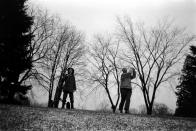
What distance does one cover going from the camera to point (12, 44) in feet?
72.8

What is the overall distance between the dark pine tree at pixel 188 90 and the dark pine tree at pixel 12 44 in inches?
758

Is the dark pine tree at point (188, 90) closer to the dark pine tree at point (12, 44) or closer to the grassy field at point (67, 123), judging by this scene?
the dark pine tree at point (12, 44)

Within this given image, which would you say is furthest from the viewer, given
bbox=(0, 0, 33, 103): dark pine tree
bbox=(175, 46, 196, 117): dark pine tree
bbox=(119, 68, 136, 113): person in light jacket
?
Result: bbox=(175, 46, 196, 117): dark pine tree

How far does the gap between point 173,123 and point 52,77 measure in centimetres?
2564

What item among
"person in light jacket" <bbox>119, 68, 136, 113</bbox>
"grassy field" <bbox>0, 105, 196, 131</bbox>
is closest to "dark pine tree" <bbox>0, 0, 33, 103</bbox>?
"person in light jacket" <bbox>119, 68, 136, 113</bbox>

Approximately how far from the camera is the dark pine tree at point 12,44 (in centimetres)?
2167

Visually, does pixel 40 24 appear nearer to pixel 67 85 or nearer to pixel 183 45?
pixel 183 45

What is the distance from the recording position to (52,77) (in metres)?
33.4

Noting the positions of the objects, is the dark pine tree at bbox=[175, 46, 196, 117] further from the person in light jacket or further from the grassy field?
the grassy field

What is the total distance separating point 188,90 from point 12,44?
73.3ft

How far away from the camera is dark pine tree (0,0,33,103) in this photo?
2167cm

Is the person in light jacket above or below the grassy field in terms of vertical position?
above

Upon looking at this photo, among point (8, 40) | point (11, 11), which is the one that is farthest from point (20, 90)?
point (11, 11)

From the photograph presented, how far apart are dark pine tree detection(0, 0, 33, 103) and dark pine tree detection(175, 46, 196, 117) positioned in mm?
19266
